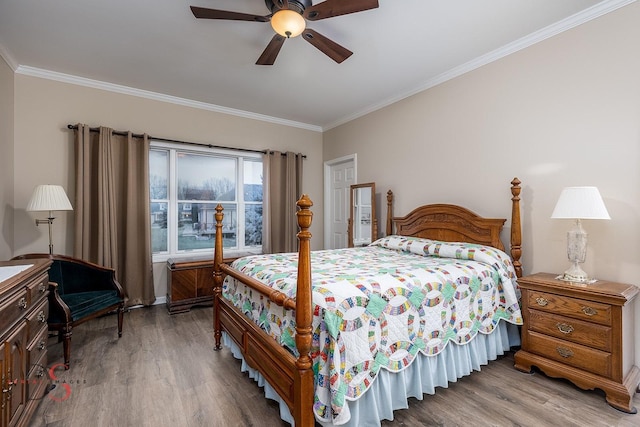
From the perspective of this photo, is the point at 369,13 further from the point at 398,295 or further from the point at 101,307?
the point at 101,307

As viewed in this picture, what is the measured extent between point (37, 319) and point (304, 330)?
5.58 feet

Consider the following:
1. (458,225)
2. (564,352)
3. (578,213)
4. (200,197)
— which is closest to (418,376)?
(564,352)

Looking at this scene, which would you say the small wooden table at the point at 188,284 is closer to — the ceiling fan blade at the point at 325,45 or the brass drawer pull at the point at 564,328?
the ceiling fan blade at the point at 325,45

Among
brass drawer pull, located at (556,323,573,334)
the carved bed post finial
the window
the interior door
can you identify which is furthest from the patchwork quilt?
the interior door

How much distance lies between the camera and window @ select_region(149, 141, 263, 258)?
156 inches

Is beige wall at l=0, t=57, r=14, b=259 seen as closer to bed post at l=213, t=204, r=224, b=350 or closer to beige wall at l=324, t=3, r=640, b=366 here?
bed post at l=213, t=204, r=224, b=350

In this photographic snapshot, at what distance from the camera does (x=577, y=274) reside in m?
2.12

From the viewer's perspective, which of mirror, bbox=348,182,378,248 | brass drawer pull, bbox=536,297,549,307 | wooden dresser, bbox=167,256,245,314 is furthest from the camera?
mirror, bbox=348,182,378,248

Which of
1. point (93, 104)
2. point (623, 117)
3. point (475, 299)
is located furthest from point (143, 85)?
point (623, 117)

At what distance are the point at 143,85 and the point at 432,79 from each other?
342 cm

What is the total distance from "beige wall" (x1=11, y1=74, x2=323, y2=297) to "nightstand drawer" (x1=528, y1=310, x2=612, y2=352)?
13.4 feet

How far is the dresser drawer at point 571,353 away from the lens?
74.9 inches

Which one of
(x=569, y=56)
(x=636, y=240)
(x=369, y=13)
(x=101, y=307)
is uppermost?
(x=369, y=13)

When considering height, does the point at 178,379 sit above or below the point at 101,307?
below
